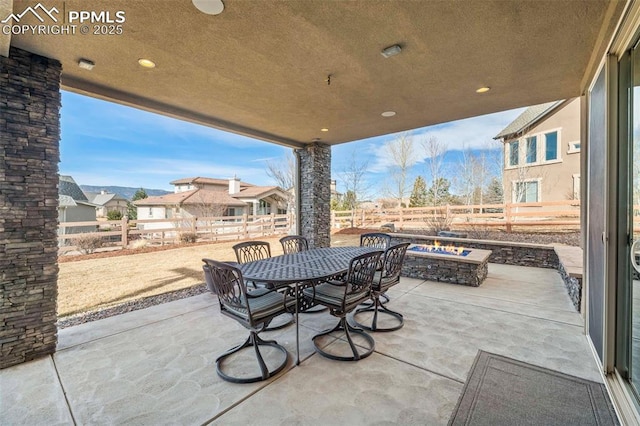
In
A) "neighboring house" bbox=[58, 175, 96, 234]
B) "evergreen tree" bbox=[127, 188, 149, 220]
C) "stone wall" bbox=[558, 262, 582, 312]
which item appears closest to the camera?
"stone wall" bbox=[558, 262, 582, 312]

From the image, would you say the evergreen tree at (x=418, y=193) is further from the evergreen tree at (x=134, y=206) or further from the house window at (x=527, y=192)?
the evergreen tree at (x=134, y=206)

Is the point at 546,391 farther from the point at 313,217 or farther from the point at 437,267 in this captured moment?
Result: the point at 313,217

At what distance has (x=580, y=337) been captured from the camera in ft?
9.02

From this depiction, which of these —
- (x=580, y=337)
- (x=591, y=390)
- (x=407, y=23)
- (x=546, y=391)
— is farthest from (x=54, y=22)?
(x=580, y=337)

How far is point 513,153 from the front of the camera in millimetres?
11320

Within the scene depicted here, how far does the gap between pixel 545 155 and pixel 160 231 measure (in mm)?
14045

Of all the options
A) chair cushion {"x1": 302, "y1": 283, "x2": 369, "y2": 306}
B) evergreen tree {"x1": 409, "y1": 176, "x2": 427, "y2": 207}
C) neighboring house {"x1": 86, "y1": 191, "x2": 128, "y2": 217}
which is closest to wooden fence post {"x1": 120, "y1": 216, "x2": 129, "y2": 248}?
neighboring house {"x1": 86, "y1": 191, "x2": 128, "y2": 217}

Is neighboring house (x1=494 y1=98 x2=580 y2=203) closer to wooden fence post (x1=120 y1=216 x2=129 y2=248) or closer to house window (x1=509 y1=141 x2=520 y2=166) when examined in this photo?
house window (x1=509 y1=141 x2=520 y2=166)

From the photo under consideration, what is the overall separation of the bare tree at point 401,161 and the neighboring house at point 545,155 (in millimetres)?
4135

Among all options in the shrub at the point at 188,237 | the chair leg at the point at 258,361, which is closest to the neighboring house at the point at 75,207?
the shrub at the point at 188,237

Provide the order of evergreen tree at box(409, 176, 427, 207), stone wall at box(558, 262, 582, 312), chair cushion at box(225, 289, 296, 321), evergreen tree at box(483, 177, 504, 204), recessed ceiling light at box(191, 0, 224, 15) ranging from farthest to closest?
evergreen tree at box(409, 176, 427, 207)
evergreen tree at box(483, 177, 504, 204)
stone wall at box(558, 262, 582, 312)
chair cushion at box(225, 289, 296, 321)
recessed ceiling light at box(191, 0, 224, 15)

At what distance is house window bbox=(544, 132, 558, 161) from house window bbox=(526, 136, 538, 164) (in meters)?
0.30

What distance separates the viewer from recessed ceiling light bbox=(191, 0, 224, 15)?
1929 mm

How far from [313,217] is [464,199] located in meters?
9.86
